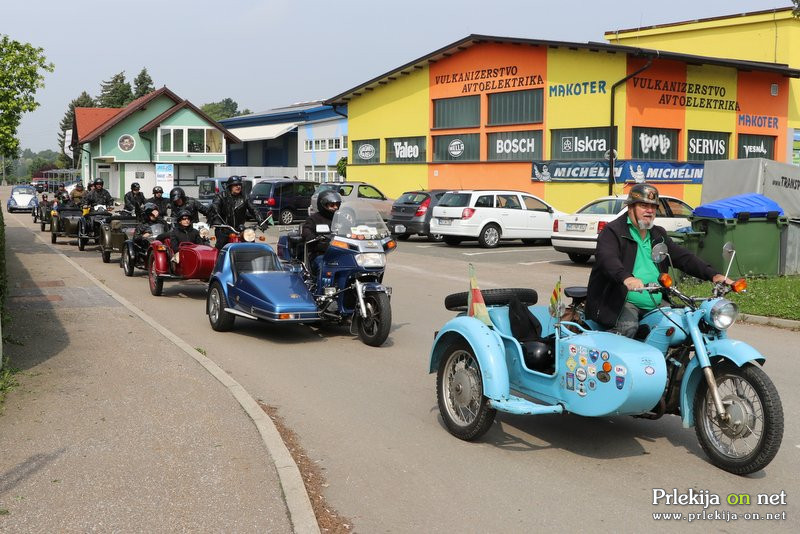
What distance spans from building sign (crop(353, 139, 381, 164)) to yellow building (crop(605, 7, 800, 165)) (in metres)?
13.8

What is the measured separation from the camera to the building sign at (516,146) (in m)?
31.1

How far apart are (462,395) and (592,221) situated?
13473mm

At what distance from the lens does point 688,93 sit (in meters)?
29.7

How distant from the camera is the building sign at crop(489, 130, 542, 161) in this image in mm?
31087

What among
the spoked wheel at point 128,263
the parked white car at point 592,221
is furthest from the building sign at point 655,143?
the spoked wheel at point 128,263

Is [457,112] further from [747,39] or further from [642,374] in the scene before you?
[642,374]

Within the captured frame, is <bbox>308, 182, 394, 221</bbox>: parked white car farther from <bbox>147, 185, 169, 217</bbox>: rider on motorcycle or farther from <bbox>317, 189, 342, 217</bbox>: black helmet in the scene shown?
<bbox>317, 189, 342, 217</bbox>: black helmet

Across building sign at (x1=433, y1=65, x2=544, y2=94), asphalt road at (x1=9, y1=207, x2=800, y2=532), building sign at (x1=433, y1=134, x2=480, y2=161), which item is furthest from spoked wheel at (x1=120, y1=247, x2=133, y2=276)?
building sign at (x1=433, y1=134, x2=480, y2=161)

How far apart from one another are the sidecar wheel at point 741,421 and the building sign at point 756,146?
28.6m

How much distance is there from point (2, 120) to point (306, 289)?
11.8 m

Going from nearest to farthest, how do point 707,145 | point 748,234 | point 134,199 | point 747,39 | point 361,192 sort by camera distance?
point 748,234, point 134,199, point 707,145, point 361,192, point 747,39

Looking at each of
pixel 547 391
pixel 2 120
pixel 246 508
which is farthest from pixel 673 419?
pixel 2 120

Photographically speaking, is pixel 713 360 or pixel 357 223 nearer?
pixel 713 360

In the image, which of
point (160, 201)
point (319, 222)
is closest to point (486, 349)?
point (319, 222)
